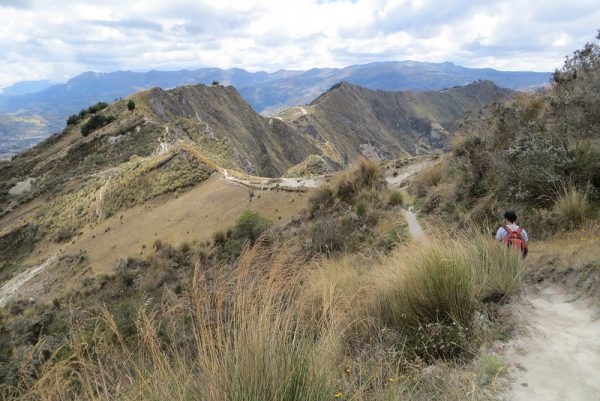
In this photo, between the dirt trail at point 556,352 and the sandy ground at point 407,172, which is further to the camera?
the sandy ground at point 407,172

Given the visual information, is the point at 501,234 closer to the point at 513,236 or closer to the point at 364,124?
the point at 513,236

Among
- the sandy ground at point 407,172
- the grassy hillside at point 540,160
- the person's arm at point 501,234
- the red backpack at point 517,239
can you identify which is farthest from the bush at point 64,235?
the red backpack at point 517,239

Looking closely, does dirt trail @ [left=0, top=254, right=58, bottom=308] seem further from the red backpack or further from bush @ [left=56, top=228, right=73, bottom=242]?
the red backpack

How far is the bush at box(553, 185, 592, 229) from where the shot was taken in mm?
6387

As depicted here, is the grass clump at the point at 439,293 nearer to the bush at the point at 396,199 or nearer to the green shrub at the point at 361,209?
the green shrub at the point at 361,209

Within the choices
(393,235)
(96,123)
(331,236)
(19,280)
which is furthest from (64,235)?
(96,123)

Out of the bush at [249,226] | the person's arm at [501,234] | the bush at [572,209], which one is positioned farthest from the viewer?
the bush at [249,226]

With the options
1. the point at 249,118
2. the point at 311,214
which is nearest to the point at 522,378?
the point at 311,214

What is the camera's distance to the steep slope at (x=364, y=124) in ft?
395

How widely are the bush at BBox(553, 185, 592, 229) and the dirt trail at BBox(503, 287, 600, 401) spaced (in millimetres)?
2750

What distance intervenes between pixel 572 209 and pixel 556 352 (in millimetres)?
4036

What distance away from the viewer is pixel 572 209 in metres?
6.48

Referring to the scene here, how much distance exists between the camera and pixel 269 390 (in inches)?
82.9

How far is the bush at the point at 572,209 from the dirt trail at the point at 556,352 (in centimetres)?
275
